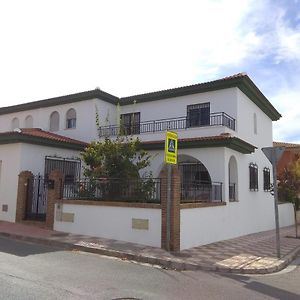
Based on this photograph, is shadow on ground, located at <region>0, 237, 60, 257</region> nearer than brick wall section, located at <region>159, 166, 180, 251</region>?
Yes

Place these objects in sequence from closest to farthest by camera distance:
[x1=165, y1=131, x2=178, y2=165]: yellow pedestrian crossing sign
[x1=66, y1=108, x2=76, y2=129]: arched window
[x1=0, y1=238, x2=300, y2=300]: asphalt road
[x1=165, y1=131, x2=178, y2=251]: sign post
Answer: [x1=0, y1=238, x2=300, y2=300]: asphalt road → [x1=165, y1=131, x2=178, y2=165]: yellow pedestrian crossing sign → [x1=165, y1=131, x2=178, y2=251]: sign post → [x1=66, y1=108, x2=76, y2=129]: arched window

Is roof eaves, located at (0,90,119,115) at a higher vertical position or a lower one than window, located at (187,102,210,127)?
higher

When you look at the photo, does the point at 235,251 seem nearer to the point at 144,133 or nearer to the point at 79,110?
the point at 144,133

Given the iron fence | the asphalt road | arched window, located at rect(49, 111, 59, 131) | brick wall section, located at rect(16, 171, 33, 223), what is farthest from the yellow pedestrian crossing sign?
arched window, located at rect(49, 111, 59, 131)

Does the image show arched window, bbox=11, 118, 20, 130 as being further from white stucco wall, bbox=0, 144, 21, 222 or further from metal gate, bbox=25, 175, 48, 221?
metal gate, bbox=25, 175, 48, 221

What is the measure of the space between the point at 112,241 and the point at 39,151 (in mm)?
6772

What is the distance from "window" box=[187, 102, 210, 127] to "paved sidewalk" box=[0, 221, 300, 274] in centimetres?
687

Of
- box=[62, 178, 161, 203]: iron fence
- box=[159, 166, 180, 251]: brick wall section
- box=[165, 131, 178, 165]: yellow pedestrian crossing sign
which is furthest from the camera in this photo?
box=[62, 178, 161, 203]: iron fence

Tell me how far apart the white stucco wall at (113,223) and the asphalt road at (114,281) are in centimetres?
227

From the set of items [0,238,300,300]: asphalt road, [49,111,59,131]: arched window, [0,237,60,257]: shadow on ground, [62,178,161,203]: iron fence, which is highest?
[49,111,59,131]: arched window

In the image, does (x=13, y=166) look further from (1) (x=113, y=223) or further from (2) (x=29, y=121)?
(2) (x=29, y=121)

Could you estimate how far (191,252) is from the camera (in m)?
11.6

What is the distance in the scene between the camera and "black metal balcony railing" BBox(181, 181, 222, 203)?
45.6 ft

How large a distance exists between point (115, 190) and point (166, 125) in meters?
7.25
